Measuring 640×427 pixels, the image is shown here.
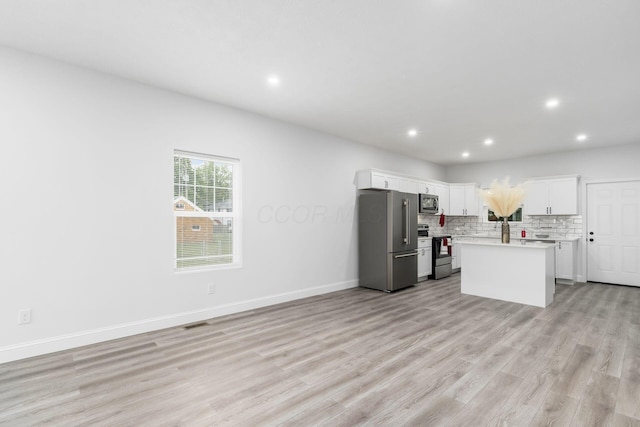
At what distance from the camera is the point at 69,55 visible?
296cm

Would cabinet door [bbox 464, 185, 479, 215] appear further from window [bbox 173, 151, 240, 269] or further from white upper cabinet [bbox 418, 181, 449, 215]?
window [bbox 173, 151, 240, 269]

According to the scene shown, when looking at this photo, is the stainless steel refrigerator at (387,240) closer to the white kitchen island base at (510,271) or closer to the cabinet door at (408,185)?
the cabinet door at (408,185)

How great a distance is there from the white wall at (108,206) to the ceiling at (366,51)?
288 millimetres

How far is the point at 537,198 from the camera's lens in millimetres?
6844

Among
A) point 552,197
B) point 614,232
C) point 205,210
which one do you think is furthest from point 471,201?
point 205,210

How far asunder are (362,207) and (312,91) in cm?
272

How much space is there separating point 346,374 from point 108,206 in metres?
2.85

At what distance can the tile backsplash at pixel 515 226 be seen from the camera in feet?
21.9

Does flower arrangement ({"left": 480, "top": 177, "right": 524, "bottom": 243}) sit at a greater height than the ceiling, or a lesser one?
lesser

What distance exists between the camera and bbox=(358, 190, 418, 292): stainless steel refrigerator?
553 centimetres

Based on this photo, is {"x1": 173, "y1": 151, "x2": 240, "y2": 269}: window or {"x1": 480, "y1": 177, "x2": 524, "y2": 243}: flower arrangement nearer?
{"x1": 173, "y1": 151, "x2": 240, "y2": 269}: window

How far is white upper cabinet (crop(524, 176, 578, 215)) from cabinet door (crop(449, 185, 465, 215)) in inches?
52.5

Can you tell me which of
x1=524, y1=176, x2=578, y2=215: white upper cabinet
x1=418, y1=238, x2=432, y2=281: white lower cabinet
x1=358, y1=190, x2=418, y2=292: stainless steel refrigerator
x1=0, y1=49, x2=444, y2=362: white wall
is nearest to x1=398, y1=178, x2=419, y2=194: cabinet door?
x1=358, y1=190, x2=418, y2=292: stainless steel refrigerator

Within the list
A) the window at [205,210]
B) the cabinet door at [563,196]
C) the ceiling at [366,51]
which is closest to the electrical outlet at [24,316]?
the window at [205,210]
